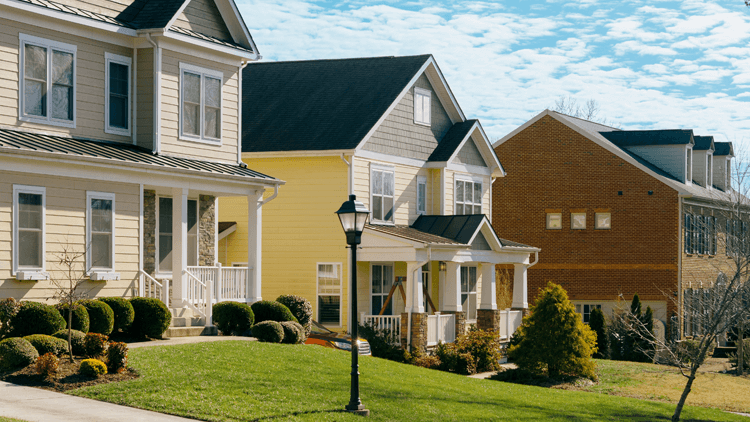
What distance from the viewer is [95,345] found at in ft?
54.1

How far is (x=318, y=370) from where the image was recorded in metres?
18.0

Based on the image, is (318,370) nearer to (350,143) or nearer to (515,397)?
(515,397)

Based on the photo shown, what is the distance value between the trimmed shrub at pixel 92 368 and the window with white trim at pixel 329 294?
14.0m

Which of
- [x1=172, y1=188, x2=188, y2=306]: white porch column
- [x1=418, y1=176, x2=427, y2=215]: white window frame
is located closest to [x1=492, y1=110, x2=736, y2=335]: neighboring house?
[x1=418, y1=176, x2=427, y2=215]: white window frame

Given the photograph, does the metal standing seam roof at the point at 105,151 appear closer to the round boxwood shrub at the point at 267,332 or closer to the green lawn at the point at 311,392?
the round boxwood shrub at the point at 267,332

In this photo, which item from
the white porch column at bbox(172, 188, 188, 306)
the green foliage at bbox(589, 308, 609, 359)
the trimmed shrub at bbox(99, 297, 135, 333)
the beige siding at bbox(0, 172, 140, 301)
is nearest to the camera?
the beige siding at bbox(0, 172, 140, 301)

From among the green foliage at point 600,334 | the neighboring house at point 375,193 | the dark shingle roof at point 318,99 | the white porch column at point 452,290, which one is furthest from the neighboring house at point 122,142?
the green foliage at point 600,334

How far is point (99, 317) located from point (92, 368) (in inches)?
134

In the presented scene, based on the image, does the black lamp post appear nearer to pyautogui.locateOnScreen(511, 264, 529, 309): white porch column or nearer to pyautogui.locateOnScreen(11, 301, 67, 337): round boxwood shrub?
pyautogui.locateOnScreen(11, 301, 67, 337): round boxwood shrub

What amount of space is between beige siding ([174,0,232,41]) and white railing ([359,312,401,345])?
9342 millimetres

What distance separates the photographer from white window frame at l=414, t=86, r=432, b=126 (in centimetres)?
3203

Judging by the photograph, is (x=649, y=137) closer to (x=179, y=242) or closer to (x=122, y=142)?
(x=179, y=242)

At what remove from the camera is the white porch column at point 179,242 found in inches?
851

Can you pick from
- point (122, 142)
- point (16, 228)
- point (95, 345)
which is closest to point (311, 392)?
point (95, 345)
